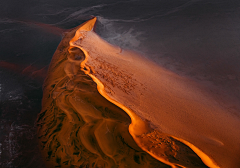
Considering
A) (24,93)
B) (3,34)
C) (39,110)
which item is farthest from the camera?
(3,34)

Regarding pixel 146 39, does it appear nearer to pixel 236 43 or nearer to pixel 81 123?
pixel 236 43

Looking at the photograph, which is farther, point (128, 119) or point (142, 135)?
point (128, 119)

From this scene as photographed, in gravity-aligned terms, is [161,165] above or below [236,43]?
below

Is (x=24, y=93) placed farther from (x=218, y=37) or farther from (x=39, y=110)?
(x=218, y=37)

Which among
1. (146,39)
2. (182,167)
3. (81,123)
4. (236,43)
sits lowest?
(81,123)

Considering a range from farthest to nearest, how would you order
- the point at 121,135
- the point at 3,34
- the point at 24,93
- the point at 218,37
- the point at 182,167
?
the point at 3,34 < the point at 218,37 < the point at 24,93 < the point at 121,135 < the point at 182,167

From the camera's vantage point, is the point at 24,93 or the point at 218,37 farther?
the point at 218,37

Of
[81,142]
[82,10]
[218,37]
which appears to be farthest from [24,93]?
[218,37]
